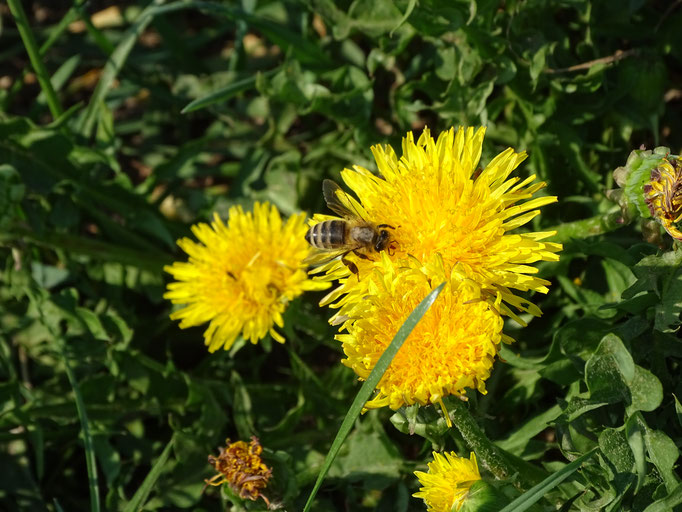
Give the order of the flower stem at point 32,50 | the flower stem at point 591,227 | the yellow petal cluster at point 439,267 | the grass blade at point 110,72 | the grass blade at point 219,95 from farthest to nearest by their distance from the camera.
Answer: the grass blade at point 110,72 → the flower stem at point 32,50 → the grass blade at point 219,95 → the flower stem at point 591,227 → the yellow petal cluster at point 439,267

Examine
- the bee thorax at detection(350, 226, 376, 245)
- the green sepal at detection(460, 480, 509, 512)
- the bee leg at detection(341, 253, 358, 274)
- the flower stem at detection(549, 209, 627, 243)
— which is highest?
the bee thorax at detection(350, 226, 376, 245)

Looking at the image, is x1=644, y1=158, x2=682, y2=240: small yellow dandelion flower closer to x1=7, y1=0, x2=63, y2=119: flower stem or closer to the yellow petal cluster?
the yellow petal cluster

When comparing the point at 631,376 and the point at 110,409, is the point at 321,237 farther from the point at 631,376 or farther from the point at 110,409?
the point at 110,409

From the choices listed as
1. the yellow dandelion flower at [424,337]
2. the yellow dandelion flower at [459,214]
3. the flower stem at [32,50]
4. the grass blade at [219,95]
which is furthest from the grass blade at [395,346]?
the flower stem at [32,50]

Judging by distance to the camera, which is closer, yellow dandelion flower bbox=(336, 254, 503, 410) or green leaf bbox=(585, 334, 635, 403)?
yellow dandelion flower bbox=(336, 254, 503, 410)

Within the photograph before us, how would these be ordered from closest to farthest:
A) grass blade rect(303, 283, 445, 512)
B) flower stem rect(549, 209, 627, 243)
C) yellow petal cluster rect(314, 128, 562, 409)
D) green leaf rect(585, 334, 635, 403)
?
grass blade rect(303, 283, 445, 512) → yellow petal cluster rect(314, 128, 562, 409) → green leaf rect(585, 334, 635, 403) → flower stem rect(549, 209, 627, 243)

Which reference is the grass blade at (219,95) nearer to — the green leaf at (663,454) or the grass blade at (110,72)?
the grass blade at (110,72)

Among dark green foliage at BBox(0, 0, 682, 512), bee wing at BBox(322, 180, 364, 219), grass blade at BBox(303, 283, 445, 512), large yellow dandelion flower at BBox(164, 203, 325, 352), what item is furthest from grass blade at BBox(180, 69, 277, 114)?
grass blade at BBox(303, 283, 445, 512)
